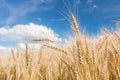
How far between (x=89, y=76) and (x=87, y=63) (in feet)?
0.40

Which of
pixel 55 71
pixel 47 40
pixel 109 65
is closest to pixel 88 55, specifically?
pixel 47 40

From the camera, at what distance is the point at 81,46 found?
2.09m

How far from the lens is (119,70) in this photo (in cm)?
261

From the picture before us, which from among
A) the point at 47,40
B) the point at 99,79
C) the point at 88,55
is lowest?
the point at 99,79

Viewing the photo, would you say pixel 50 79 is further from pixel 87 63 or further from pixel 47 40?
pixel 87 63

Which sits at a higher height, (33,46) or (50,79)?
(33,46)

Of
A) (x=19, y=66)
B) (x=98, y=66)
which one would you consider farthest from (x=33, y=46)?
(x=98, y=66)

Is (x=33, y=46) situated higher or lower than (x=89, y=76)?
higher

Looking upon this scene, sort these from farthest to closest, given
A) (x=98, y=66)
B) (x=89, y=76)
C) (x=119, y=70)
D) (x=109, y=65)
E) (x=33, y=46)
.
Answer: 1. (x=109, y=65)
2. (x=33, y=46)
3. (x=119, y=70)
4. (x=98, y=66)
5. (x=89, y=76)

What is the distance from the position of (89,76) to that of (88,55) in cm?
18

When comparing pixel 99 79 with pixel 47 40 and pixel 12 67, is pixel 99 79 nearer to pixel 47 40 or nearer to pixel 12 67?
pixel 47 40

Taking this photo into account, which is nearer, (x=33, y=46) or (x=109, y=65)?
(x=33, y=46)

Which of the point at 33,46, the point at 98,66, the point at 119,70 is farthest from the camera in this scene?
the point at 33,46

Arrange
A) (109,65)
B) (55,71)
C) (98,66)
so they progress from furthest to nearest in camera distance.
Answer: (55,71)
(109,65)
(98,66)
